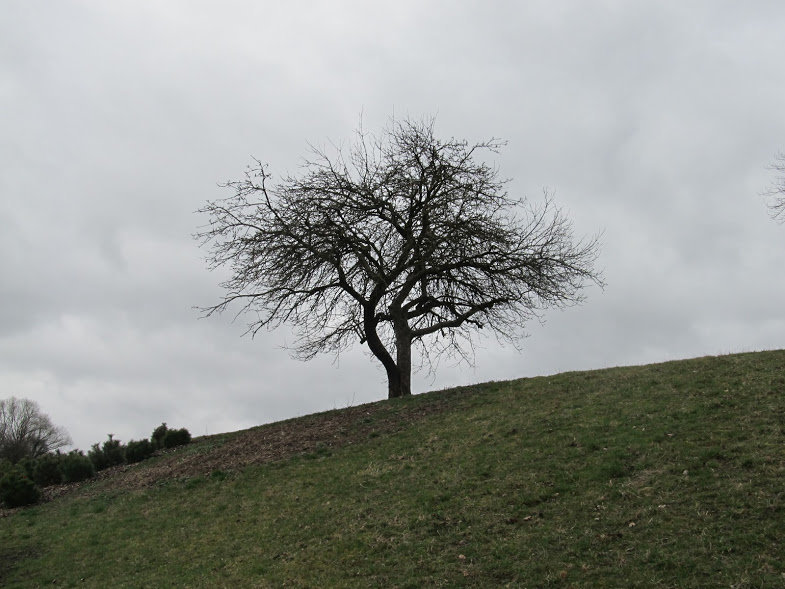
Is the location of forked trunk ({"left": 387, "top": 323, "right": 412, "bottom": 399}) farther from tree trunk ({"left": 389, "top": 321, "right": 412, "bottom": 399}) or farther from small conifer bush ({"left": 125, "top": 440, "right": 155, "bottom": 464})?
small conifer bush ({"left": 125, "top": 440, "right": 155, "bottom": 464})

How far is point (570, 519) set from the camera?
28.5 feet

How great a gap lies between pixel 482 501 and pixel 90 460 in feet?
53.4

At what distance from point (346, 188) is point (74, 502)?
38.3 ft

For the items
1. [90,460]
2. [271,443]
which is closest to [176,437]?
[90,460]

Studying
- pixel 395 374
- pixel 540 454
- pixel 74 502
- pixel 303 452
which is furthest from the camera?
pixel 395 374

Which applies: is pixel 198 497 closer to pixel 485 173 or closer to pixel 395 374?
pixel 395 374

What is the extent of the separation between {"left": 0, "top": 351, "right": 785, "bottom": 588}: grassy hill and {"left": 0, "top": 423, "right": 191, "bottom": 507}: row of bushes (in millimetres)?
3070

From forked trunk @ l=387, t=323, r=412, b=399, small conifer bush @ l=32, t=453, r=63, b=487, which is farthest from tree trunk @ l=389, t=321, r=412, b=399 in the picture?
small conifer bush @ l=32, t=453, r=63, b=487

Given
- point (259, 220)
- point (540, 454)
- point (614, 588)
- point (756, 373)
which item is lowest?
point (614, 588)

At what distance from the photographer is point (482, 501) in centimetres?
1002

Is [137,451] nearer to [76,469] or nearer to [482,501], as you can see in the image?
[76,469]

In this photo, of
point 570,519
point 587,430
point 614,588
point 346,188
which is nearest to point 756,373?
point 587,430

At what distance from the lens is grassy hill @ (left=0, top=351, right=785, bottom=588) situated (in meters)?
7.70

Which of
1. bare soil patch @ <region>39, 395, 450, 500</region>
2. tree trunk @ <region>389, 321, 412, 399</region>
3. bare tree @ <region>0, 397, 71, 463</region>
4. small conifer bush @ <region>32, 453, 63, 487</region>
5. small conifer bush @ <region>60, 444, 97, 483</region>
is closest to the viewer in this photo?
bare soil patch @ <region>39, 395, 450, 500</region>
